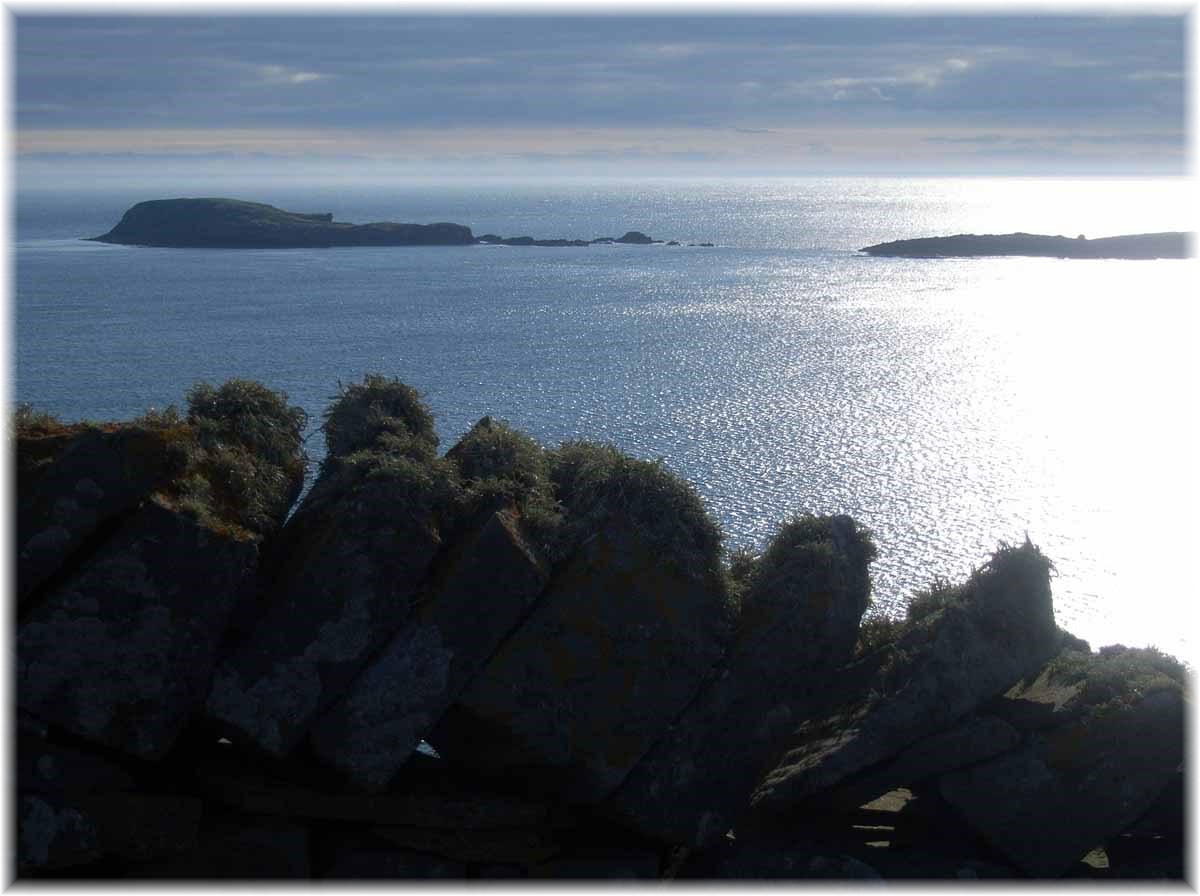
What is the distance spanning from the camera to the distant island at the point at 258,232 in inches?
6521

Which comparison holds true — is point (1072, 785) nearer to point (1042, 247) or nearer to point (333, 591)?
point (333, 591)

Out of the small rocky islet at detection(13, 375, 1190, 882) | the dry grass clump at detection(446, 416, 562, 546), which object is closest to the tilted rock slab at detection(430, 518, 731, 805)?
the small rocky islet at detection(13, 375, 1190, 882)

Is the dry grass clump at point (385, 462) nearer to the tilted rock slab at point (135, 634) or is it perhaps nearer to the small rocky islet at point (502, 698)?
the small rocky islet at point (502, 698)

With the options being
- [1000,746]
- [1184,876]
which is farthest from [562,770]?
[1184,876]

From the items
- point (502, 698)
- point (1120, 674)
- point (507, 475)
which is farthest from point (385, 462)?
point (1120, 674)

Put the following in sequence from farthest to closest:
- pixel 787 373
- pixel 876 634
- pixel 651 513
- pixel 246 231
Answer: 1. pixel 246 231
2. pixel 787 373
3. pixel 876 634
4. pixel 651 513

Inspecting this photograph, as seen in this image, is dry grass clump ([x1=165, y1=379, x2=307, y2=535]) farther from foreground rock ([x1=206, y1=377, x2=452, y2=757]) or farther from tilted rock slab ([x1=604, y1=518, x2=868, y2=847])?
tilted rock slab ([x1=604, y1=518, x2=868, y2=847])

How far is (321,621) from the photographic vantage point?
10.1m

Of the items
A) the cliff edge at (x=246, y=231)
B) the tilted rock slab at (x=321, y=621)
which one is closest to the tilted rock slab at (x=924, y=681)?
the tilted rock slab at (x=321, y=621)

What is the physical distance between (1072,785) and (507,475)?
620cm

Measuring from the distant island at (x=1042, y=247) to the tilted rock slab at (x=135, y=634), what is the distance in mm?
157611

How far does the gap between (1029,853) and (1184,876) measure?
1340 millimetres

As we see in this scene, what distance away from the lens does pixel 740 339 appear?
3280 inches

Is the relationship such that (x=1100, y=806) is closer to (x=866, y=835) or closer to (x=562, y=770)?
(x=866, y=835)
